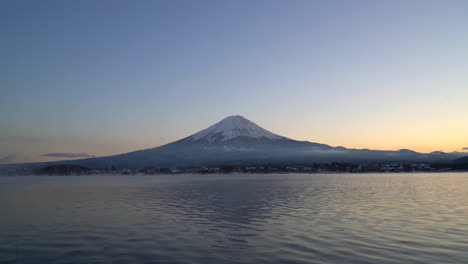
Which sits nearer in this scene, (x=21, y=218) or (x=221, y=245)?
(x=221, y=245)

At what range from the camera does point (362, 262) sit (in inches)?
493

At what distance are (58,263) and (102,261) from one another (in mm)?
1659

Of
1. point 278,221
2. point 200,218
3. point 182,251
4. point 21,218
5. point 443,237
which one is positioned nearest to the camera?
point 182,251

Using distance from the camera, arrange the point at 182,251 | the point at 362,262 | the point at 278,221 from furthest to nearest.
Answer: the point at 278,221
the point at 182,251
the point at 362,262

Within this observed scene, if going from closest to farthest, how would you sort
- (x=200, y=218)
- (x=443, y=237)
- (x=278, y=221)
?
(x=443, y=237) → (x=278, y=221) → (x=200, y=218)

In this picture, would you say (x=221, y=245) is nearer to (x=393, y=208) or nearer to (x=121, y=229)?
(x=121, y=229)

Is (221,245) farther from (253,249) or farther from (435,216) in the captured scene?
(435,216)

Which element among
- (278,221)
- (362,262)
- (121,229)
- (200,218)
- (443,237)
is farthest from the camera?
(200,218)

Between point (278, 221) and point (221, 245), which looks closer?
point (221, 245)

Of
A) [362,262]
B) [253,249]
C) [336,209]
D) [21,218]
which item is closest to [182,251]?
[253,249]

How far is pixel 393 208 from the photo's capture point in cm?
2777

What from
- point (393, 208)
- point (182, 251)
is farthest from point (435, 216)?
point (182, 251)

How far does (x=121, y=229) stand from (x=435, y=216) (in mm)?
20356

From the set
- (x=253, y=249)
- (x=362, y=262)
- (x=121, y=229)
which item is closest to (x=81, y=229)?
(x=121, y=229)
